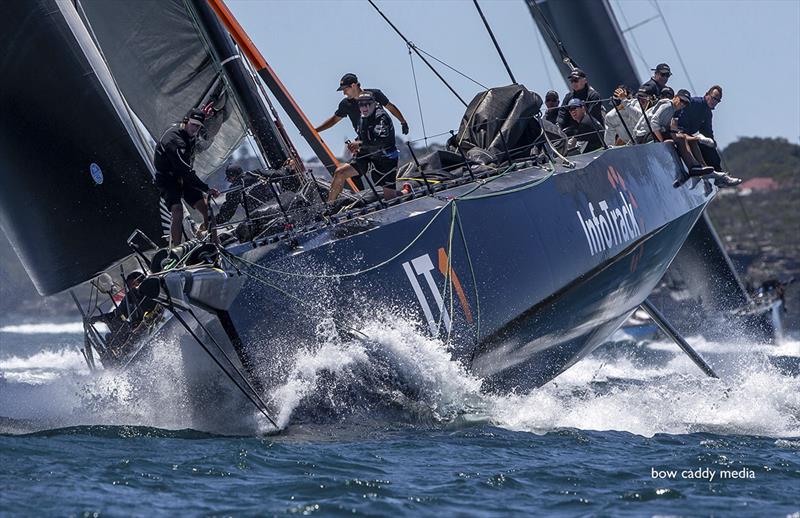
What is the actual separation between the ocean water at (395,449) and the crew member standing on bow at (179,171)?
0.93 metres

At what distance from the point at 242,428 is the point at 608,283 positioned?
360 cm

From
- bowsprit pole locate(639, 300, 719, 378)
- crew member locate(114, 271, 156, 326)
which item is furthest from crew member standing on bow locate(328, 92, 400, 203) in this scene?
bowsprit pole locate(639, 300, 719, 378)

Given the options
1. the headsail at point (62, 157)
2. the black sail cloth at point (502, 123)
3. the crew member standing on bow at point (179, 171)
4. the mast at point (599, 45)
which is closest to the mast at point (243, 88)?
the headsail at point (62, 157)

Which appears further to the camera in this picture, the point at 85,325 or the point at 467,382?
the point at 85,325

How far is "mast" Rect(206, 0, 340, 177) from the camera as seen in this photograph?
10602mm

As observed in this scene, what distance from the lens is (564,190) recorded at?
8898mm

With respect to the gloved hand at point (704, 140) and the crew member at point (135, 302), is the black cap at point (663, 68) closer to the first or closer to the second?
the gloved hand at point (704, 140)

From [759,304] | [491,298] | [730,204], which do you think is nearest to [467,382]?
[491,298]

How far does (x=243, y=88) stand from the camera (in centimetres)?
1004

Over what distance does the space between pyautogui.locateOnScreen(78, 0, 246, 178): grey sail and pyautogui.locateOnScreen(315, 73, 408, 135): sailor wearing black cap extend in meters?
1.04

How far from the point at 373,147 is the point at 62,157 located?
9.28 ft

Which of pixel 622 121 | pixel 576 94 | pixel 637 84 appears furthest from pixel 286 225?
pixel 637 84

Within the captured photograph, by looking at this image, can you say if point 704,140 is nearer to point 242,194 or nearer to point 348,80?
point 348,80

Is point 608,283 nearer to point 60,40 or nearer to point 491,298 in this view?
point 491,298
